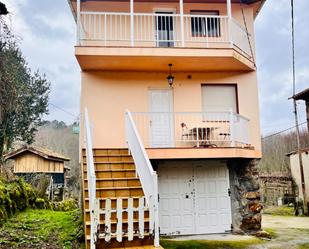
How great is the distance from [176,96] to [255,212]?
4799 millimetres

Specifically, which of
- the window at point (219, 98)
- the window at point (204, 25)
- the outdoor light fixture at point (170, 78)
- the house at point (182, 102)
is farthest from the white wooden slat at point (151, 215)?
the window at point (204, 25)

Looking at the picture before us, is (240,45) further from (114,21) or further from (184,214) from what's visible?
(184,214)

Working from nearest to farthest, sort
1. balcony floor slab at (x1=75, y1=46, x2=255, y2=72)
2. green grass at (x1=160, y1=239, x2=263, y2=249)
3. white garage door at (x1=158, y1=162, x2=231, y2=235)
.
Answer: green grass at (x1=160, y1=239, x2=263, y2=249)
balcony floor slab at (x1=75, y1=46, x2=255, y2=72)
white garage door at (x1=158, y1=162, x2=231, y2=235)

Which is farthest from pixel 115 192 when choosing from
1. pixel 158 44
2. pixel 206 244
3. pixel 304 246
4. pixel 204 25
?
pixel 204 25

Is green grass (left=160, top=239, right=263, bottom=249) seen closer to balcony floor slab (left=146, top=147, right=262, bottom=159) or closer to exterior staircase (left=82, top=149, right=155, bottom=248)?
exterior staircase (left=82, top=149, right=155, bottom=248)

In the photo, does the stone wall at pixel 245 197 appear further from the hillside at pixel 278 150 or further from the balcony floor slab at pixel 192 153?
the hillside at pixel 278 150

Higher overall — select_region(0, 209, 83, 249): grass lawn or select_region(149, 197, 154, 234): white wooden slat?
select_region(149, 197, 154, 234): white wooden slat

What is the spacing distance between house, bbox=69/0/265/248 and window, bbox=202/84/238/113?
4cm

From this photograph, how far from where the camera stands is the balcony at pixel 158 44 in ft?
35.1

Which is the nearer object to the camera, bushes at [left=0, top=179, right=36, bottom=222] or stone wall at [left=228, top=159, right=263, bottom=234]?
bushes at [left=0, top=179, right=36, bottom=222]

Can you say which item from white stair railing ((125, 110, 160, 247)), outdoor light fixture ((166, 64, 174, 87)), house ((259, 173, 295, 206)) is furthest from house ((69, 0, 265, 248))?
house ((259, 173, 295, 206))

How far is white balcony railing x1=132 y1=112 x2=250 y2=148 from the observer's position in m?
11.3

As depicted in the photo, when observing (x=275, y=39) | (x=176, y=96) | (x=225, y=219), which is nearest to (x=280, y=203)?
(x=275, y=39)

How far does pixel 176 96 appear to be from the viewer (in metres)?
12.0
